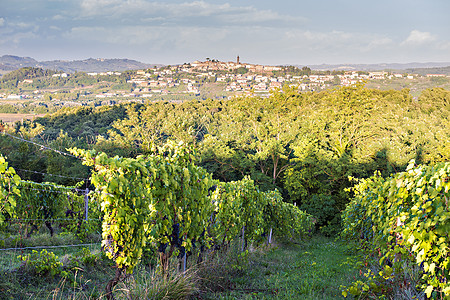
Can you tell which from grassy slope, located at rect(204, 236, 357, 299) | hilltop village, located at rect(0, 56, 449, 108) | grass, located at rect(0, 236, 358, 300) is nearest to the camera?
grass, located at rect(0, 236, 358, 300)

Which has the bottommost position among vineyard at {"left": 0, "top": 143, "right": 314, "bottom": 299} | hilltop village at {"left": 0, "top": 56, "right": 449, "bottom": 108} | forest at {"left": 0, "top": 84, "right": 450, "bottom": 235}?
forest at {"left": 0, "top": 84, "right": 450, "bottom": 235}

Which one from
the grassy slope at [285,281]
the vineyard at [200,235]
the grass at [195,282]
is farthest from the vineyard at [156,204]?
the grassy slope at [285,281]

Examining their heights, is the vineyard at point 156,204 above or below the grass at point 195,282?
above

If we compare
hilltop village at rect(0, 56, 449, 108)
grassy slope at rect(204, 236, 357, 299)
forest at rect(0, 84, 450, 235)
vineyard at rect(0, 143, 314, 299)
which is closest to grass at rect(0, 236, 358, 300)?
grassy slope at rect(204, 236, 357, 299)

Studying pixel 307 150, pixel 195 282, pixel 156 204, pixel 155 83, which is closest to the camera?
pixel 156 204

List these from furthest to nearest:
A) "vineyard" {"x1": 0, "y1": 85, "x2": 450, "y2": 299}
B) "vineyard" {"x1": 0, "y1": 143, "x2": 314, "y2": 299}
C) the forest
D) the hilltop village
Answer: the hilltop village → the forest → "vineyard" {"x1": 0, "y1": 143, "x2": 314, "y2": 299} → "vineyard" {"x1": 0, "y1": 85, "x2": 450, "y2": 299}

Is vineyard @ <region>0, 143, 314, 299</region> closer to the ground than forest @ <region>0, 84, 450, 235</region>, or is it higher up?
higher up

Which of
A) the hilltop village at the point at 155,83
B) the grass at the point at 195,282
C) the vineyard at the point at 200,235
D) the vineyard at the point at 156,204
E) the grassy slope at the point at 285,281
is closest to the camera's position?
the vineyard at the point at 200,235

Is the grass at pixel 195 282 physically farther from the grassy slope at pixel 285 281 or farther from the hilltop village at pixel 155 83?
the hilltop village at pixel 155 83

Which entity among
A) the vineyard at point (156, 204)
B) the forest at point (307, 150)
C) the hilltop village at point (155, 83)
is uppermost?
the hilltop village at point (155, 83)

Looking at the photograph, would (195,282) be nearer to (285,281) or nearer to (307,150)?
(285,281)

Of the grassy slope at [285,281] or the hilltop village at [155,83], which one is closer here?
the grassy slope at [285,281]

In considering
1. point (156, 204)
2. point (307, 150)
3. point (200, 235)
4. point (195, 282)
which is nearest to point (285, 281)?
point (200, 235)

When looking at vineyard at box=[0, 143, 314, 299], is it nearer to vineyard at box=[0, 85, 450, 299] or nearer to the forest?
vineyard at box=[0, 85, 450, 299]
